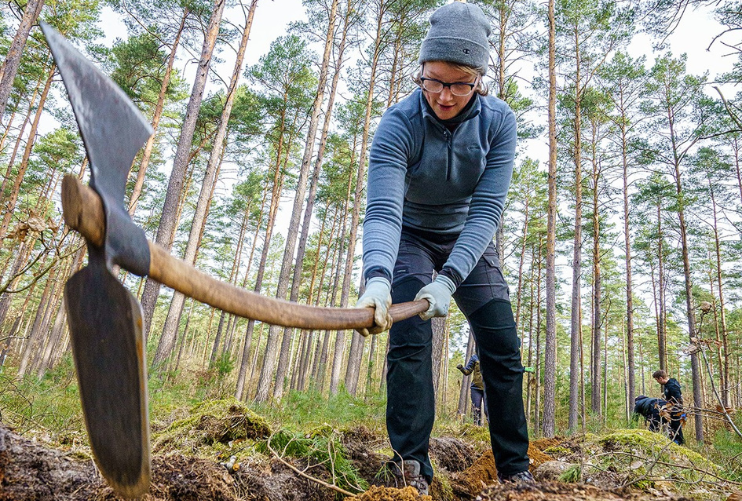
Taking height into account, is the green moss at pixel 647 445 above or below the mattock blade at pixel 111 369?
below

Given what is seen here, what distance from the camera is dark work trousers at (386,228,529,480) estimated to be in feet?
6.40

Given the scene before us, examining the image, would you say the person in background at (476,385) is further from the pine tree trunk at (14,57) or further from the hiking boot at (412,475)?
the pine tree trunk at (14,57)

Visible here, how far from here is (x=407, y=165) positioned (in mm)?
2133

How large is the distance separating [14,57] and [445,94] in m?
11.3

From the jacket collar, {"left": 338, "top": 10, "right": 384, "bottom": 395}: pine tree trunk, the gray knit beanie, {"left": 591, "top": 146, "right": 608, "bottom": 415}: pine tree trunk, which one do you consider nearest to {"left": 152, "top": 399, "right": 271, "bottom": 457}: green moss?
the jacket collar

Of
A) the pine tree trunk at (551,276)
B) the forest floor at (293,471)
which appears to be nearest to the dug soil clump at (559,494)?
the forest floor at (293,471)

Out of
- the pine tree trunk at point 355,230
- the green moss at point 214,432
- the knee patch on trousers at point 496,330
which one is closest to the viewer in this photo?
the knee patch on trousers at point 496,330

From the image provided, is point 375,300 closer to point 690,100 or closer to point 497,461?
point 497,461

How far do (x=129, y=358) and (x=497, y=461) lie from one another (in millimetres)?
1838

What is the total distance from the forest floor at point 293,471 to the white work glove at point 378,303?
0.58 metres

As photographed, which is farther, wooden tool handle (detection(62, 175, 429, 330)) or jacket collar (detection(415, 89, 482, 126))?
jacket collar (detection(415, 89, 482, 126))

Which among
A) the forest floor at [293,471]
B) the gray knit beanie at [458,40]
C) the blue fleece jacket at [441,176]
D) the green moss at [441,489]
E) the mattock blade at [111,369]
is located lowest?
the green moss at [441,489]

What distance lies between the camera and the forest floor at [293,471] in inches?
51.8

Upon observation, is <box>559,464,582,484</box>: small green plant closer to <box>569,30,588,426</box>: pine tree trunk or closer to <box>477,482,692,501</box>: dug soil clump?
<box>477,482,692,501</box>: dug soil clump
